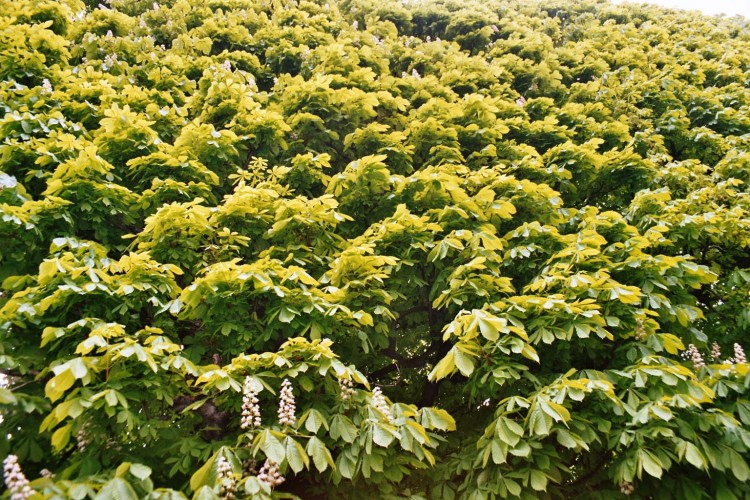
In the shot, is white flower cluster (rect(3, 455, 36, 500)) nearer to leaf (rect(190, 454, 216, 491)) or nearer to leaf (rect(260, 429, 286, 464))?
leaf (rect(190, 454, 216, 491))

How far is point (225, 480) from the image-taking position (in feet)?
9.36

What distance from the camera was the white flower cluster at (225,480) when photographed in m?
2.86

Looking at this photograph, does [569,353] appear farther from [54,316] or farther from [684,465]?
[54,316]

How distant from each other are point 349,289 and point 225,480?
1916 mm

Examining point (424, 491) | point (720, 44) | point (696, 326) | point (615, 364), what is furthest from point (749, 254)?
point (720, 44)

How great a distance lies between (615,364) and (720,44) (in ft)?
43.7

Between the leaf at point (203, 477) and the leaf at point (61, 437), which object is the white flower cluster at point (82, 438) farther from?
the leaf at point (203, 477)

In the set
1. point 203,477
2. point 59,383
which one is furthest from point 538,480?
point 59,383

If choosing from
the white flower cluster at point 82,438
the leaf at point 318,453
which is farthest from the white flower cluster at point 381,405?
the white flower cluster at point 82,438

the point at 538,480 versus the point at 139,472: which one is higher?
the point at 139,472

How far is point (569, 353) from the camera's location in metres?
4.24

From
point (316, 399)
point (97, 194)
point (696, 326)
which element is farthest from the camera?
point (696, 326)

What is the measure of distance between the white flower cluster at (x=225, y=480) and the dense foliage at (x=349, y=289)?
16 millimetres

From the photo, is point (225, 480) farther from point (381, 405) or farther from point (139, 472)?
point (381, 405)
